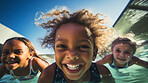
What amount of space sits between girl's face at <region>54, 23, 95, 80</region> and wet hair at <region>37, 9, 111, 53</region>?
0.39 m

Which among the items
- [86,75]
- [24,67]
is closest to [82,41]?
[86,75]

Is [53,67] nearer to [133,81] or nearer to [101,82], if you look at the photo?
Answer: [101,82]

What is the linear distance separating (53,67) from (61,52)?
735 mm

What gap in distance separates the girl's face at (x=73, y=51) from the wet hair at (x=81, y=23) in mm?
390

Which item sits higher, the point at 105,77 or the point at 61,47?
the point at 61,47

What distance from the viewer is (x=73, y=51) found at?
53.9 inches

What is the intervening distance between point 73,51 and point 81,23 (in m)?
0.67

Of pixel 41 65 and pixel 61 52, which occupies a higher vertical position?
pixel 61 52

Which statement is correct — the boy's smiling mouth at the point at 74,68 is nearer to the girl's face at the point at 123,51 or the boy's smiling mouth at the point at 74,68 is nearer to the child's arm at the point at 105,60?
the girl's face at the point at 123,51

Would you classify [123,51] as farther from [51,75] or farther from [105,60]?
[51,75]

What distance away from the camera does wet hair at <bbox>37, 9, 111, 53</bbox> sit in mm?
1889

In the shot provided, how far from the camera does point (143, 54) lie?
7.44m

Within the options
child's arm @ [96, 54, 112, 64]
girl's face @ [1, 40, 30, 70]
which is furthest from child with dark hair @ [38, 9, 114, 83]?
child's arm @ [96, 54, 112, 64]

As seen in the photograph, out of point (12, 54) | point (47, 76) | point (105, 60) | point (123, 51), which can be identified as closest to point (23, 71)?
point (12, 54)
